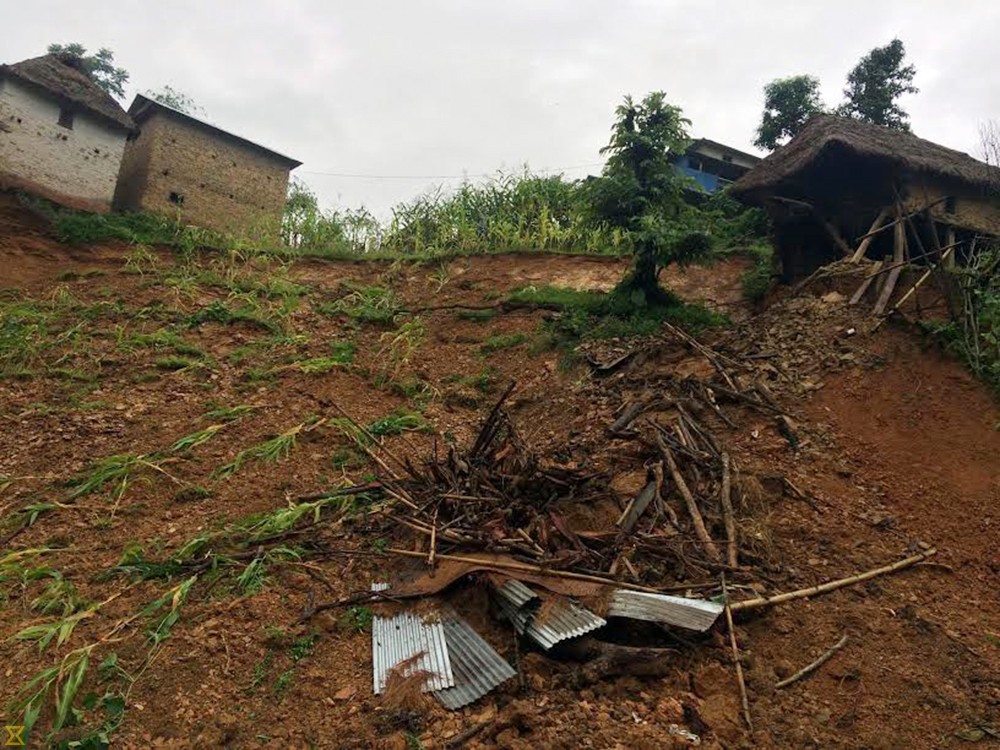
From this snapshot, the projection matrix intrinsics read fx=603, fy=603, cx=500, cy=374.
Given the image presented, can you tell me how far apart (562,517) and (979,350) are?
461 cm

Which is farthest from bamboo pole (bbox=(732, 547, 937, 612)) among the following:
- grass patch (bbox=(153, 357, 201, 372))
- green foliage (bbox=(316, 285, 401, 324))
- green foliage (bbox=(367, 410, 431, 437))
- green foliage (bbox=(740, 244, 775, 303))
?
green foliage (bbox=(316, 285, 401, 324))

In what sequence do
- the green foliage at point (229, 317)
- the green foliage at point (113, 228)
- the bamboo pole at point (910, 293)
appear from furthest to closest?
1. the green foliage at point (113, 228)
2. the green foliage at point (229, 317)
3. the bamboo pole at point (910, 293)

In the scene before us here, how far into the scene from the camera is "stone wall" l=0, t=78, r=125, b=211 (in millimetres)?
10508

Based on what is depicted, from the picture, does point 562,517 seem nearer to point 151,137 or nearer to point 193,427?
point 193,427

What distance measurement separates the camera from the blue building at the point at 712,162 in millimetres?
16953

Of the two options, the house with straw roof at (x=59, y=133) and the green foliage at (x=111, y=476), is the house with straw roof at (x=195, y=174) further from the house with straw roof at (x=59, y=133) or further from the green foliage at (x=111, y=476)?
the green foliage at (x=111, y=476)

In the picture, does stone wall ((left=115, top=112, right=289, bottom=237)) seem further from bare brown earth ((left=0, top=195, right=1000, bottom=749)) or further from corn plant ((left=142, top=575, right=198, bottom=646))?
corn plant ((left=142, top=575, right=198, bottom=646))

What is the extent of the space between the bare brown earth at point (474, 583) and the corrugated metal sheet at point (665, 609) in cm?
20

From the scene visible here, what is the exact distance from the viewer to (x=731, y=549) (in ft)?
12.1

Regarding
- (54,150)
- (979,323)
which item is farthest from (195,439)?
(54,150)

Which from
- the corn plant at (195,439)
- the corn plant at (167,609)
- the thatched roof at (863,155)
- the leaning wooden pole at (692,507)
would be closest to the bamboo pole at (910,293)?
the thatched roof at (863,155)

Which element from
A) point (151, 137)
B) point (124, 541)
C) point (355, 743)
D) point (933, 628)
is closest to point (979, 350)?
point (933, 628)

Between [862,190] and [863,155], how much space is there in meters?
0.68

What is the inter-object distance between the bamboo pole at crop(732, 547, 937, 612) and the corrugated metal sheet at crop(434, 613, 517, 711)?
1297mm
